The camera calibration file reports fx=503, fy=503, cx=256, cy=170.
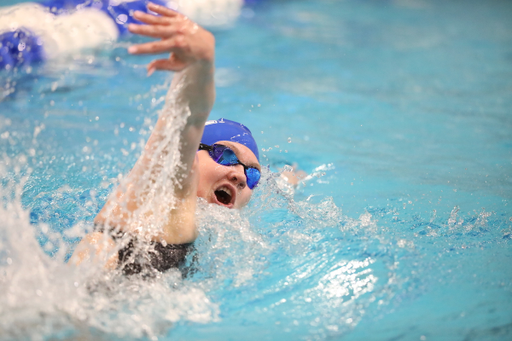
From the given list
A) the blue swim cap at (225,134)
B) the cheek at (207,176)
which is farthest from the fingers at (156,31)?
the blue swim cap at (225,134)

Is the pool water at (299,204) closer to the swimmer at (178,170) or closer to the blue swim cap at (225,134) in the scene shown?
the swimmer at (178,170)

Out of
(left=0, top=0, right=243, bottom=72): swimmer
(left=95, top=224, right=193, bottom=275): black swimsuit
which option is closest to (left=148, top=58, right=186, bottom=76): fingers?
(left=95, top=224, right=193, bottom=275): black swimsuit

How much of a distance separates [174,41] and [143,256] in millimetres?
810

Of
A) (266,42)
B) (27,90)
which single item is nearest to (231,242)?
(27,90)

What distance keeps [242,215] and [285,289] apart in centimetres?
61

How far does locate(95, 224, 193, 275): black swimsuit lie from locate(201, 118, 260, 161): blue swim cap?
87 cm

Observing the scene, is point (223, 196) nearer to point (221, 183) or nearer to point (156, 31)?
point (221, 183)

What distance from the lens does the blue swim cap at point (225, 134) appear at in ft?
8.89

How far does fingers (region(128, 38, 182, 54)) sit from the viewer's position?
4.89ft

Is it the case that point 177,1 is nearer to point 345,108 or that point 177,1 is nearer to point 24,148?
point 345,108

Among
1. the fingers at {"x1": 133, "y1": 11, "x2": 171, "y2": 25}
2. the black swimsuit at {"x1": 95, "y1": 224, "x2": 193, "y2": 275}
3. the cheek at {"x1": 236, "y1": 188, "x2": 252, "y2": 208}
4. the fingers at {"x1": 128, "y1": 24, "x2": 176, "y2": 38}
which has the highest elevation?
the fingers at {"x1": 133, "y1": 11, "x2": 171, "y2": 25}

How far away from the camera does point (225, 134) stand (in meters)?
2.75

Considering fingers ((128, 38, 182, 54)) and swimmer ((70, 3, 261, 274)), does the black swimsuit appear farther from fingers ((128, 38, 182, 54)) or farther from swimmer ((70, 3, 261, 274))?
fingers ((128, 38, 182, 54))

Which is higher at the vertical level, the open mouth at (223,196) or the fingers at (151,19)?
the fingers at (151,19)
